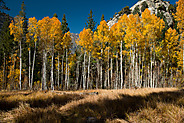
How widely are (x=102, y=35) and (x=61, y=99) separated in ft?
41.1

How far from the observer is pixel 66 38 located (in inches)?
711

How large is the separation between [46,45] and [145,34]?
14502 millimetres

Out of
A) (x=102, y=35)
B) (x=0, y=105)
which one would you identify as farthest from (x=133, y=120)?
(x=102, y=35)

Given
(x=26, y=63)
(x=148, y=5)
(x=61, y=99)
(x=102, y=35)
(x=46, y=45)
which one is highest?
(x=148, y=5)

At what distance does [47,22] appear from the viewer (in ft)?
50.3

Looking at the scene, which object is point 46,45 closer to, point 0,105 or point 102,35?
point 102,35

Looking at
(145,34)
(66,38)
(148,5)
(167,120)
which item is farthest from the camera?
(148,5)

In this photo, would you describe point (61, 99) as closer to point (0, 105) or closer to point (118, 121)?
point (0, 105)

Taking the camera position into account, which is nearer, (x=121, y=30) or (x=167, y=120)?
(x=167, y=120)

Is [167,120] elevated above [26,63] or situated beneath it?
situated beneath

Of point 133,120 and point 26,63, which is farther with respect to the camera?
point 26,63

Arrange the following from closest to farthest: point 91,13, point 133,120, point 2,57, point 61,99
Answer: point 133,120, point 61,99, point 2,57, point 91,13

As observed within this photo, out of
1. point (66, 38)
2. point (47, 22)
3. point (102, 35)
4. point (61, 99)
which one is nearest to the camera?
point (61, 99)

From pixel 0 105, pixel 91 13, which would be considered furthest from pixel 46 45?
pixel 91 13
